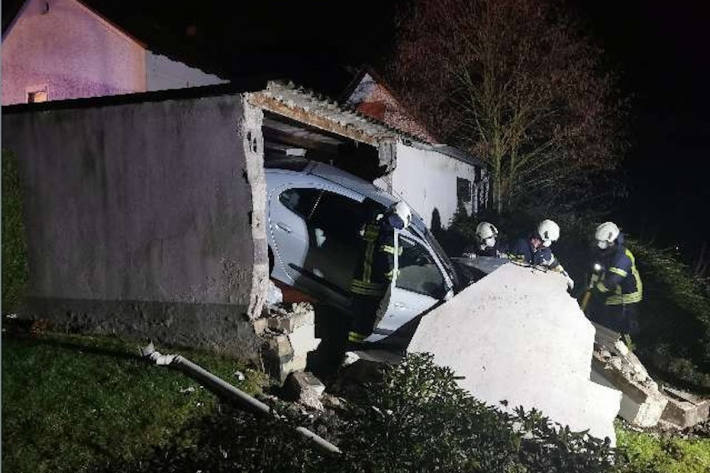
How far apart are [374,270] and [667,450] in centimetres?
379

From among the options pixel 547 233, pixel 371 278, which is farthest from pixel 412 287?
pixel 547 233

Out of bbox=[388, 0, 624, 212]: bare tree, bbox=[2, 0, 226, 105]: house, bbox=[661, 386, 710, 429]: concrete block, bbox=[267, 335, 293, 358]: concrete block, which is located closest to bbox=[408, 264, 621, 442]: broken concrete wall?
bbox=[267, 335, 293, 358]: concrete block

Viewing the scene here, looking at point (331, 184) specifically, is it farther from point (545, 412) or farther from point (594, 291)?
point (594, 291)

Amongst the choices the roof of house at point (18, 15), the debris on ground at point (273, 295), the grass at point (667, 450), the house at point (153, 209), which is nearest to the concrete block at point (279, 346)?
the house at point (153, 209)

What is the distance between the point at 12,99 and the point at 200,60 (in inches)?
195

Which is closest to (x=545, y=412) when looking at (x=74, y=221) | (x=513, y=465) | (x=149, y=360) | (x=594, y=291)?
(x=513, y=465)

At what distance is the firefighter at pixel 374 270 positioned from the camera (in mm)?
6633

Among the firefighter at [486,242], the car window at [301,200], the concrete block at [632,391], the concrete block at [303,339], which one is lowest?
the concrete block at [632,391]

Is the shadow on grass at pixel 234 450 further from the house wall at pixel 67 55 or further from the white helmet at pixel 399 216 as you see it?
the house wall at pixel 67 55

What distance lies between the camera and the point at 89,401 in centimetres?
474

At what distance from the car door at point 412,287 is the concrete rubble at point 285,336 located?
873 millimetres

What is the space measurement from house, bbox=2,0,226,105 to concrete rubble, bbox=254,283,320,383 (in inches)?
415

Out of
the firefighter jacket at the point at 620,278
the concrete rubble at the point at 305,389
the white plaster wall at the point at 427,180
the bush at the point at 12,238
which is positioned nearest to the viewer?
the concrete rubble at the point at 305,389

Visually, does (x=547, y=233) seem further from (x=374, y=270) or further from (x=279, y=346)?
(x=279, y=346)
